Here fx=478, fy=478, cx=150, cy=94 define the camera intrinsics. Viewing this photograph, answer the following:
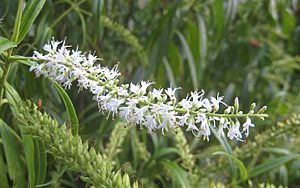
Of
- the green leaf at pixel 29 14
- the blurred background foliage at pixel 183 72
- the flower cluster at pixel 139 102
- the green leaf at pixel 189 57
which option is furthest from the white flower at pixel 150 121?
the green leaf at pixel 189 57

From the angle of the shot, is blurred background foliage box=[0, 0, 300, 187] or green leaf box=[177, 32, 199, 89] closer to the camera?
blurred background foliage box=[0, 0, 300, 187]

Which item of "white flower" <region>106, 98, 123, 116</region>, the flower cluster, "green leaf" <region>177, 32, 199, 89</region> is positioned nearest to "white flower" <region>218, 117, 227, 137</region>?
the flower cluster

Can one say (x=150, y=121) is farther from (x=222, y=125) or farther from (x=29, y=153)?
(x=29, y=153)

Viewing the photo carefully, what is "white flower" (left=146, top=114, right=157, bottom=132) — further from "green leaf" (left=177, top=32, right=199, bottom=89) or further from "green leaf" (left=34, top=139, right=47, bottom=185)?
"green leaf" (left=177, top=32, right=199, bottom=89)

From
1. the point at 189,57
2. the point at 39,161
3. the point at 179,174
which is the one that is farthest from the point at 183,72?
the point at 39,161

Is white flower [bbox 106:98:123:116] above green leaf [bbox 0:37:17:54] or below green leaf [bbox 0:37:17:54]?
below

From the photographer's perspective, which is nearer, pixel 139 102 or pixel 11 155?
pixel 139 102
